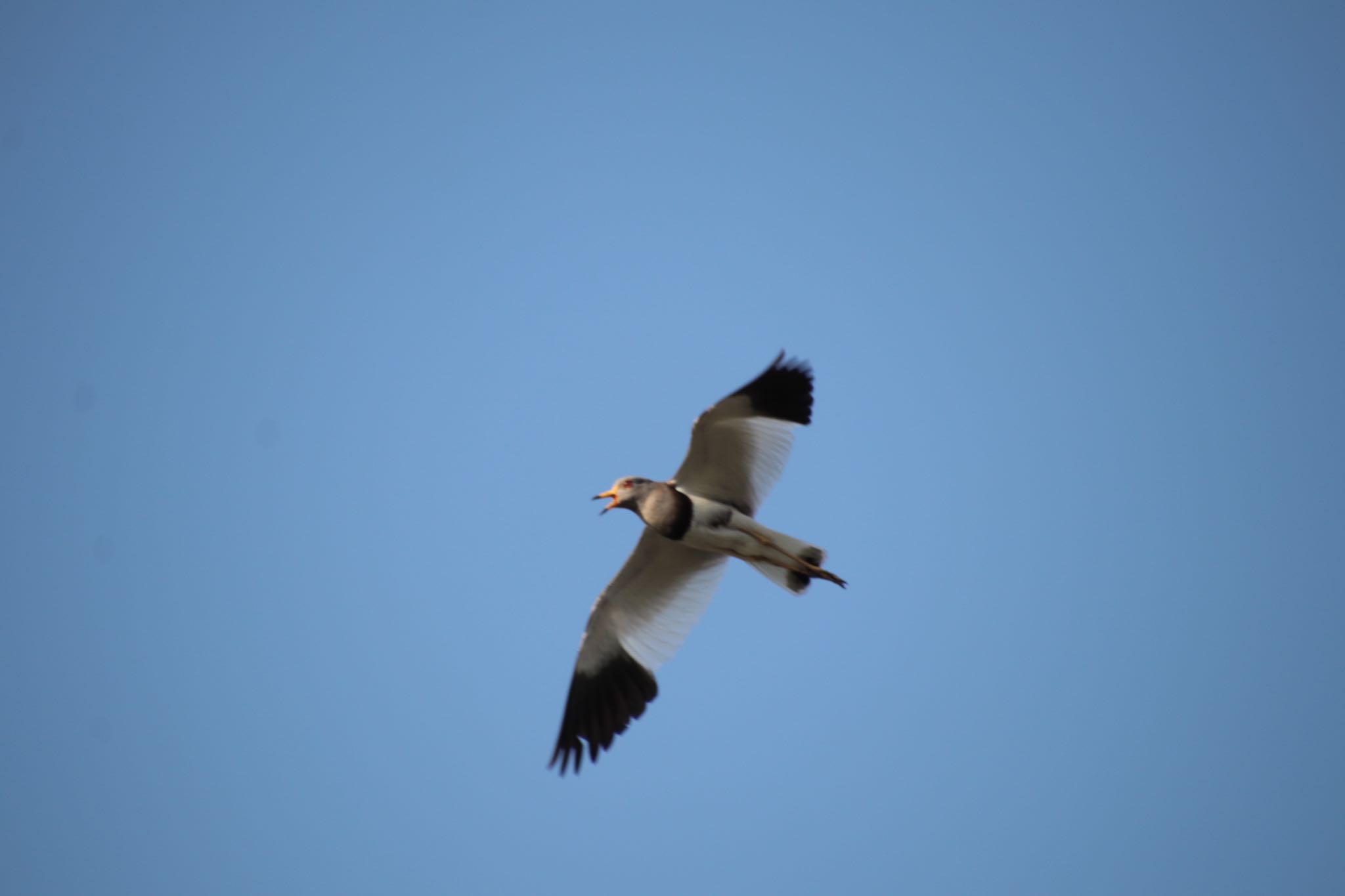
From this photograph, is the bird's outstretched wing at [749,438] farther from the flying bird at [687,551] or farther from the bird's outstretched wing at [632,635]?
the bird's outstretched wing at [632,635]

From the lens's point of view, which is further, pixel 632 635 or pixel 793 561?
pixel 632 635

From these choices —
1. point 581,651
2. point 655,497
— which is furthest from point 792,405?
point 581,651

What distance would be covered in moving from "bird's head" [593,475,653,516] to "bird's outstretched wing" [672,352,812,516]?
0.29 m

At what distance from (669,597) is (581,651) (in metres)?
0.91

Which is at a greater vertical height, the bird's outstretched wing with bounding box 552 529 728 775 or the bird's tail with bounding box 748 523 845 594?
the bird's tail with bounding box 748 523 845 594

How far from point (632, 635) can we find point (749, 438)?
2145mm

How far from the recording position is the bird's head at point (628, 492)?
872cm

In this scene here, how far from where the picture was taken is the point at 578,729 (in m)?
8.98

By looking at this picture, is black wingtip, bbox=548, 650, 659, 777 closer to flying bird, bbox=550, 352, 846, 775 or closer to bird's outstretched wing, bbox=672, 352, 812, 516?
flying bird, bbox=550, 352, 846, 775

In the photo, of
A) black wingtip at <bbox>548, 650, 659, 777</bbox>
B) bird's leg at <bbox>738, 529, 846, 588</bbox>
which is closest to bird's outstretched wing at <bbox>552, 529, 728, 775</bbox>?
black wingtip at <bbox>548, 650, 659, 777</bbox>

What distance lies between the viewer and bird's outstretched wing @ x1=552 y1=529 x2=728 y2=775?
898 centimetres

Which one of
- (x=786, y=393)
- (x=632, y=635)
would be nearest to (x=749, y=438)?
(x=786, y=393)

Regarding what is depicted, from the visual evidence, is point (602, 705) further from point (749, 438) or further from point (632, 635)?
point (749, 438)

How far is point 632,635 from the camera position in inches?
365
